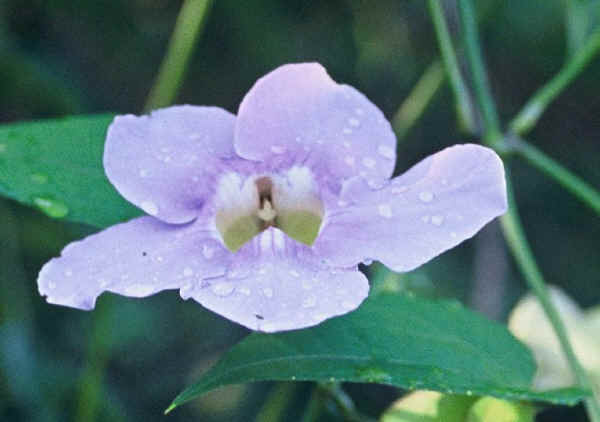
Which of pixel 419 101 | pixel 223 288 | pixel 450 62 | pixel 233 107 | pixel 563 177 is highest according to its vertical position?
pixel 233 107

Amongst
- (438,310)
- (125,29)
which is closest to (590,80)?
(125,29)

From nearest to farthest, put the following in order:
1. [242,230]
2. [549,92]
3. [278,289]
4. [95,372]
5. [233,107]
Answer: [278,289]
[242,230]
[549,92]
[95,372]
[233,107]

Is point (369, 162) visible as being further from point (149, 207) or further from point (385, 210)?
point (149, 207)

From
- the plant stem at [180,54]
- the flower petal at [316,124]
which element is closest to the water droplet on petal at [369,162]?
the flower petal at [316,124]

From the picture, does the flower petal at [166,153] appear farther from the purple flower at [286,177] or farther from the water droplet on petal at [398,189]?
the water droplet on petal at [398,189]

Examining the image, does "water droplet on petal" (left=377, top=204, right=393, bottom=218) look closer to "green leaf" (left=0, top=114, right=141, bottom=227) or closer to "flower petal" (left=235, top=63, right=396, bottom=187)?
"flower petal" (left=235, top=63, right=396, bottom=187)

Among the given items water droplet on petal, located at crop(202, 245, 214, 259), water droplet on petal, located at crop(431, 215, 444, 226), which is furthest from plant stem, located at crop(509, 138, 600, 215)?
water droplet on petal, located at crop(202, 245, 214, 259)

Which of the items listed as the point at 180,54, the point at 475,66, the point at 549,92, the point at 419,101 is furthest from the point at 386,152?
the point at 419,101

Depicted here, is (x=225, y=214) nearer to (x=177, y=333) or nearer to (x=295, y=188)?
(x=295, y=188)
